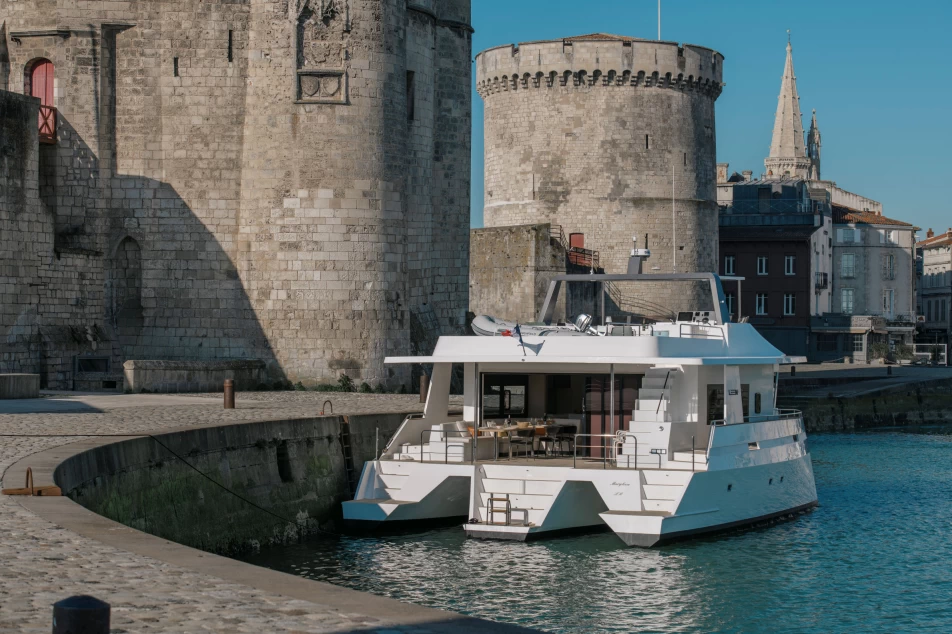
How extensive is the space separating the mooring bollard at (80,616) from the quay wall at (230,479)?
6.65 meters

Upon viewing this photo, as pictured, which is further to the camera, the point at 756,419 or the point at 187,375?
the point at 187,375

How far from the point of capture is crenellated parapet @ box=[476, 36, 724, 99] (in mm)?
45500

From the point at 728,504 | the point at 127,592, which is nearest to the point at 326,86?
the point at 728,504

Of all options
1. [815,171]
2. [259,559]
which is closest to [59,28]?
[259,559]

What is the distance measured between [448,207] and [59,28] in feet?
32.6

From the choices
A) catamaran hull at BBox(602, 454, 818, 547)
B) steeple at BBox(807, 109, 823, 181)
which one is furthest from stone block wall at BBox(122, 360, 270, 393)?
steeple at BBox(807, 109, 823, 181)

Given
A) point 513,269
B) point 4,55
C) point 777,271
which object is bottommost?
point 513,269

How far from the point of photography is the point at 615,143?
149 ft

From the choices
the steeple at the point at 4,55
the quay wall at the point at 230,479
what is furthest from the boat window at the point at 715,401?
the steeple at the point at 4,55

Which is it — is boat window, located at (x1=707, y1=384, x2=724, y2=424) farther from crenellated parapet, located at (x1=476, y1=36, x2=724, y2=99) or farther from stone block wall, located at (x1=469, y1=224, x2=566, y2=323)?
crenellated parapet, located at (x1=476, y1=36, x2=724, y2=99)

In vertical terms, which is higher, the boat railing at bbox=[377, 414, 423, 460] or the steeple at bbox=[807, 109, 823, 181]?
the steeple at bbox=[807, 109, 823, 181]

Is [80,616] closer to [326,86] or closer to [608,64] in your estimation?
[326,86]

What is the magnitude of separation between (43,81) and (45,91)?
21cm

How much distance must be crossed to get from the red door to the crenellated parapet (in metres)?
21.3
